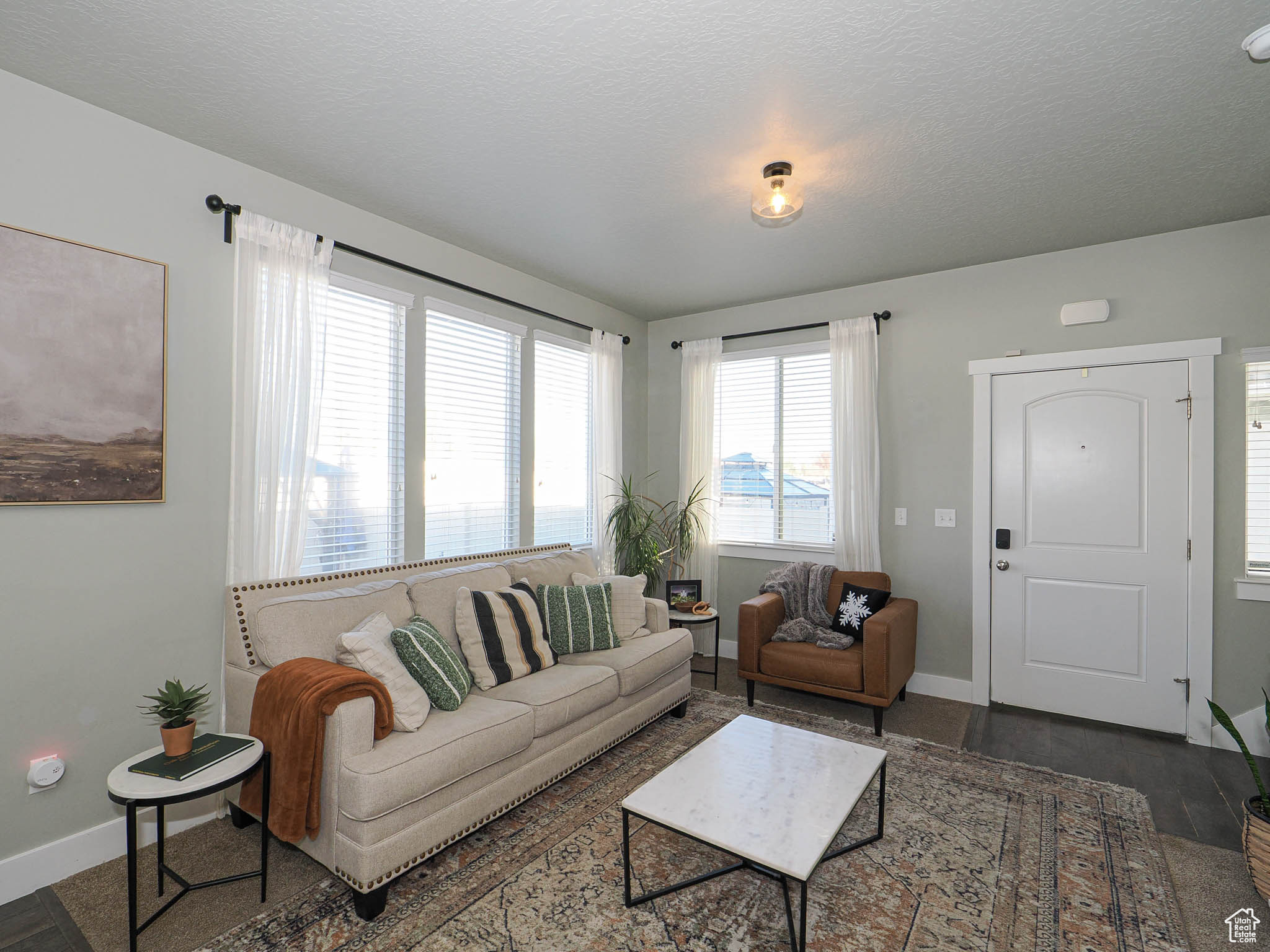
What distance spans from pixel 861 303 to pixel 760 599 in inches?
87.1

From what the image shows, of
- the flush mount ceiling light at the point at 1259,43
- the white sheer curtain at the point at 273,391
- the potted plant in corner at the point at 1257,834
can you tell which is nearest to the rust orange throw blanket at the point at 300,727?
the white sheer curtain at the point at 273,391

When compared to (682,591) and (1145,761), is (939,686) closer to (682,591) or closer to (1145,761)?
(1145,761)

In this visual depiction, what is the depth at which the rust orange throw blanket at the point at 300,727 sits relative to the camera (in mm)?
2076

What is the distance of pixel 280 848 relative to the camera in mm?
2428

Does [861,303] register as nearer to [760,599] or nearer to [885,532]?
[885,532]

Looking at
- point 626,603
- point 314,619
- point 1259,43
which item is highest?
point 1259,43

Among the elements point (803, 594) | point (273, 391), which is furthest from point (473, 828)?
point (803, 594)

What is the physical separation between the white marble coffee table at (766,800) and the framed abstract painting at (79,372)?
2287 mm

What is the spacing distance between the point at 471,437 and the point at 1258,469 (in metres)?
4.32

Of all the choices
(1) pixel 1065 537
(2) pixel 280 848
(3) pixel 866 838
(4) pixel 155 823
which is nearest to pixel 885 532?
(1) pixel 1065 537

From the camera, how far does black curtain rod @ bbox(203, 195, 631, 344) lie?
2707 mm

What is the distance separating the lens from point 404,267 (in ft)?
11.3

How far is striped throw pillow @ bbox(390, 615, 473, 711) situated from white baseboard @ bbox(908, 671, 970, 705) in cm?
304

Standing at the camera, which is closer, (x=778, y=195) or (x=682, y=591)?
(x=778, y=195)
